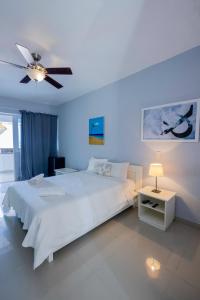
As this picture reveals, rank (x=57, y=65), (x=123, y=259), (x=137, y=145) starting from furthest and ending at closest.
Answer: (x=137, y=145), (x=57, y=65), (x=123, y=259)

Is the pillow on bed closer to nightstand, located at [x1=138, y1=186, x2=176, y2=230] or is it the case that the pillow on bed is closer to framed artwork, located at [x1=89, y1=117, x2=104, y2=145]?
framed artwork, located at [x1=89, y1=117, x2=104, y2=145]

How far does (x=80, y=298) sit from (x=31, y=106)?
16.0 ft

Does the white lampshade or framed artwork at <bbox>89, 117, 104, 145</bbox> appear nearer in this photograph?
the white lampshade

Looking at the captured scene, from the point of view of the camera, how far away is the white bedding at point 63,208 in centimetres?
158

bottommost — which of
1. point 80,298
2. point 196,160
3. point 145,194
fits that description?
point 80,298

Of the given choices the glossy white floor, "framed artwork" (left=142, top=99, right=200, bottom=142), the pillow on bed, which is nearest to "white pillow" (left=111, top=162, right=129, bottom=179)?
the pillow on bed

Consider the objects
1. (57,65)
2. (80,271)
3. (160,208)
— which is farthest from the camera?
(57,65)

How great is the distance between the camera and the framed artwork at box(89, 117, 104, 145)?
3.70 m

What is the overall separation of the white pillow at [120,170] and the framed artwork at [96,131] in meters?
0.89

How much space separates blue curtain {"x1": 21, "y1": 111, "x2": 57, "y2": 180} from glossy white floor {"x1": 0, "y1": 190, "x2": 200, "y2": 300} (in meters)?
2.77

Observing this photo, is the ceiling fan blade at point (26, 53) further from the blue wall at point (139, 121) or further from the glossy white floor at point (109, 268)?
the glossy white floor at point (109, 268)

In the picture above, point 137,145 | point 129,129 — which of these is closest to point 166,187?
point 137,145

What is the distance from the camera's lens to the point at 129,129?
10.2ft

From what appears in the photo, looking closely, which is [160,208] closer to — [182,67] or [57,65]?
[182,67]
